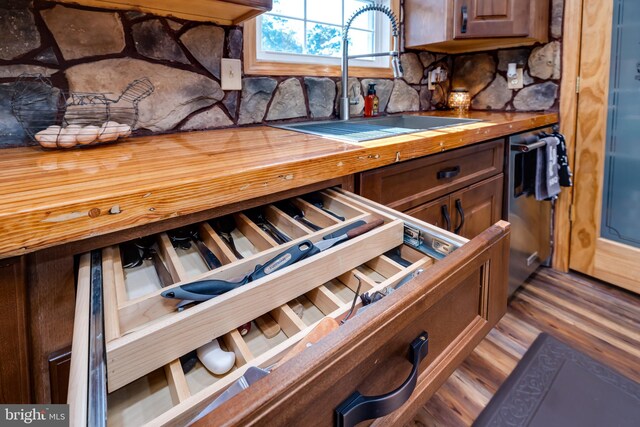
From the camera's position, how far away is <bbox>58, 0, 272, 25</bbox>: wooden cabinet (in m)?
1.12

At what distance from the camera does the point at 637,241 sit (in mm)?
1930

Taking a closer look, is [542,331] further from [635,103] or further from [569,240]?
[635,103]

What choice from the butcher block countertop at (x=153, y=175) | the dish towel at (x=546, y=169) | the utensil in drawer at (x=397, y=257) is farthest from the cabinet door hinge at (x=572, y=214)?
the utensil in drawer at (x=397, y=257)

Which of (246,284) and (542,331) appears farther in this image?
(542,331)

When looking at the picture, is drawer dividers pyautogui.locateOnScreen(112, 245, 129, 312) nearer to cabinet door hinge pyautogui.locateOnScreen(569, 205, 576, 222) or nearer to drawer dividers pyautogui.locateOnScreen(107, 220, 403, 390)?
drawer dividers pyautogui.locateOnScreen(107, 220, 403, 390)

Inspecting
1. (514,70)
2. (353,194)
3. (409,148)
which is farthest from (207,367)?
(514,70)

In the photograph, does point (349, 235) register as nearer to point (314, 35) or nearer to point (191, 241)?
point (191, 241)

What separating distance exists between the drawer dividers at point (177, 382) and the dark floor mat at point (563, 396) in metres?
1.13

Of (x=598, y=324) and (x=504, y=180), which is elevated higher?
(x=504, y=180)

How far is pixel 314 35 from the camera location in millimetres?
1861

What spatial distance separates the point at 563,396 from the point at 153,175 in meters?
1.48

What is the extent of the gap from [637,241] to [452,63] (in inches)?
60.0

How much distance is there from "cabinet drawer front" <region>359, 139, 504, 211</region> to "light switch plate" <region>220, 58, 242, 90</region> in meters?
0.71

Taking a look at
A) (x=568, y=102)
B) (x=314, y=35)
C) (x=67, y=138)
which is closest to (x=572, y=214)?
(x=568, y=102)
